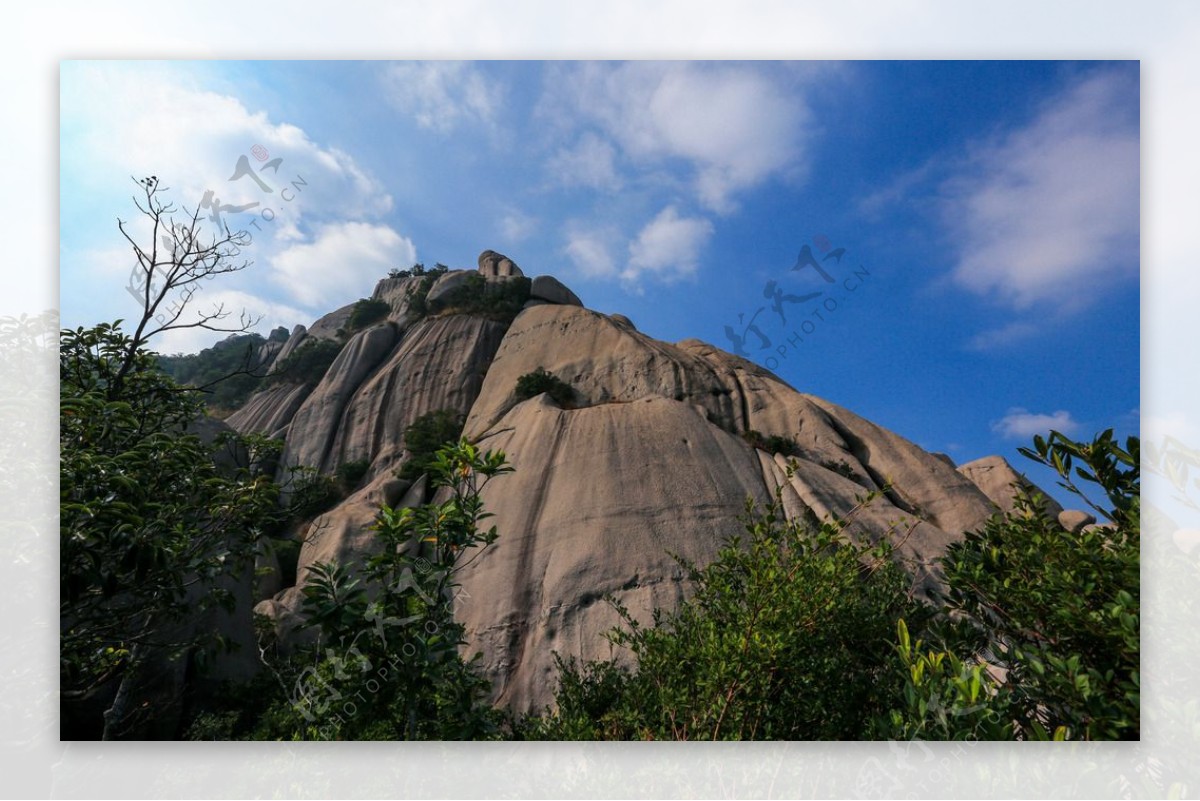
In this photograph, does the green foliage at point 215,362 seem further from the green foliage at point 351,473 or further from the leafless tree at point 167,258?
the green foliage at point 351,473

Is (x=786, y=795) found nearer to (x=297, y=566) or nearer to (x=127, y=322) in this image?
(x=127, y=322)

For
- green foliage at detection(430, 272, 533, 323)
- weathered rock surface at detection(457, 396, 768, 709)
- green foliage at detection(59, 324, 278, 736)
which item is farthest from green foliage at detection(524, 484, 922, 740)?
green foliage at detection(430, 272, 533, 323)

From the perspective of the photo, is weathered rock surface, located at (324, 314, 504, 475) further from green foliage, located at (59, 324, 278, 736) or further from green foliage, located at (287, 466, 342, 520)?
green foliage, located at (59, 324, 278, 736)

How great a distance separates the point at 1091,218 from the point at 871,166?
1.43m

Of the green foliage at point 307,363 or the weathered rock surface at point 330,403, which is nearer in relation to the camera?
the green foliage at point 307,363

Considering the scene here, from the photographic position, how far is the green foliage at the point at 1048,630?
7.75ft

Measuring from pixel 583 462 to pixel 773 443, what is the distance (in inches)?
138

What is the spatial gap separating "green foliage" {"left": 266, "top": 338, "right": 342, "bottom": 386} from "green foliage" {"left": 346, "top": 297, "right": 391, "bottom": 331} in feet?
1.35

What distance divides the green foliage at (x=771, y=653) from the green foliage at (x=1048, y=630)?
0.36 metres

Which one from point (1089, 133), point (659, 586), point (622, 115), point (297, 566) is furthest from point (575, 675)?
point (297, 566)

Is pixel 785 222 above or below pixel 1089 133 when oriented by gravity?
below

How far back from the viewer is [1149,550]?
2.68m

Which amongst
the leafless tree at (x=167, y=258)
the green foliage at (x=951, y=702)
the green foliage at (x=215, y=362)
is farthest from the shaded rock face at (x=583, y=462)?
the leafless tree at (x=167, y=258)

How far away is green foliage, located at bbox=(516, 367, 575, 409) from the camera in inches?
428
